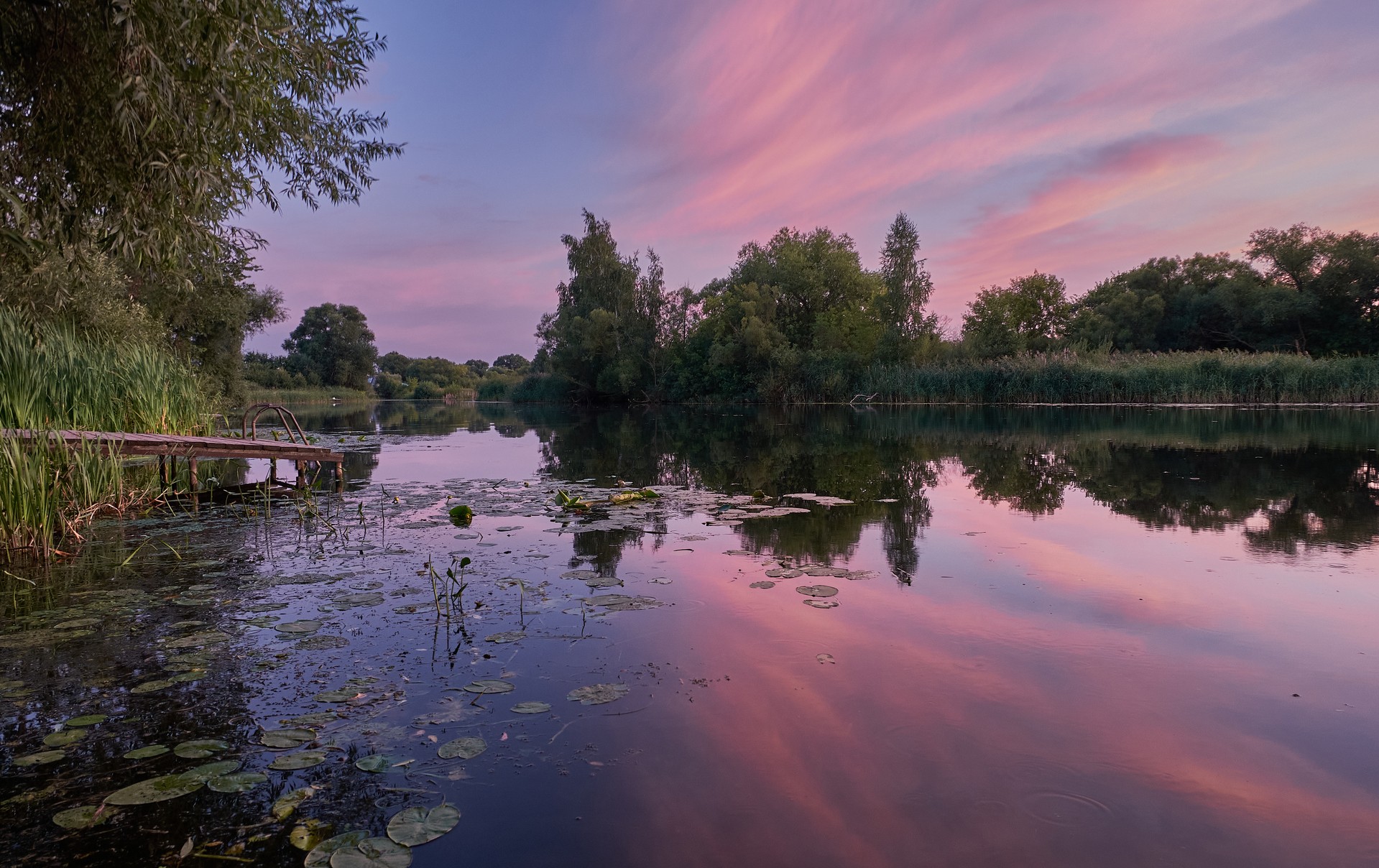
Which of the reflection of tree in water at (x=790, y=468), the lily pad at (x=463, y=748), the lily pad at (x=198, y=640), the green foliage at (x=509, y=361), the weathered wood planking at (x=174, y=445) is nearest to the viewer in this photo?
the lily pad at (x=463, y=748)

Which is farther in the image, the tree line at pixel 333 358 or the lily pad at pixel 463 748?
the tree line at pixel 333 358

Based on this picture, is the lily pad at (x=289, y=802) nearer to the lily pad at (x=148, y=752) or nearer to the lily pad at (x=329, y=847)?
the lily pad at (x=329, y=847)

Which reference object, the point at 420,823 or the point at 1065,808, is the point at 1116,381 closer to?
the point at 1065,808

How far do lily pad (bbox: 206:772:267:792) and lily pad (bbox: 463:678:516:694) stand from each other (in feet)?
3.45

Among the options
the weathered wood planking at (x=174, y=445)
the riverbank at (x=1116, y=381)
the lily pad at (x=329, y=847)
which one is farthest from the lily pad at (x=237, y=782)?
the riverbank at (x=1116, y=381)

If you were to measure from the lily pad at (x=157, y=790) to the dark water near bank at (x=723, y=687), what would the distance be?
4 cm

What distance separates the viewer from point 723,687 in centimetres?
381

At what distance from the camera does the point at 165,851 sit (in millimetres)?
2381

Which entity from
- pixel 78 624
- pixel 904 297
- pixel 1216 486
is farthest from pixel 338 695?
pixel 904 297

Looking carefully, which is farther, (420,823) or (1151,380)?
(1151,380)

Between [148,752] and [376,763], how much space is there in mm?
998

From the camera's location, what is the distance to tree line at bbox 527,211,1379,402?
49.5m

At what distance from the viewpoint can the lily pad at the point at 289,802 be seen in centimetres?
259

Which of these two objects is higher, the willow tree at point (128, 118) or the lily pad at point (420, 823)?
the willow tree at point (128, 118)
